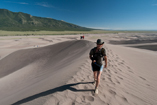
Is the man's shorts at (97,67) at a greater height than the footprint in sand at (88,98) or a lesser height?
greater

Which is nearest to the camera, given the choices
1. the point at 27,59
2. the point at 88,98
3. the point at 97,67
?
the point at 88,98

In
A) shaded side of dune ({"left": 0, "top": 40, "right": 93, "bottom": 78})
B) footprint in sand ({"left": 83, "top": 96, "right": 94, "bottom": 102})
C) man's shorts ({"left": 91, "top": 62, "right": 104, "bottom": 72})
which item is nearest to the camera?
footprint in sand ({"left": 83, "top": 96, "right": 94, "bottom": 102})

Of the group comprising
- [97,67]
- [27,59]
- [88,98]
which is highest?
[97,67]

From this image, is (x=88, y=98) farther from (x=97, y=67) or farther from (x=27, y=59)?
(x=27, y=59)

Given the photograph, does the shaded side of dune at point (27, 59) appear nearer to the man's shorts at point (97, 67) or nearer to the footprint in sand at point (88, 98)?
the man's shorts at point (97, 67)

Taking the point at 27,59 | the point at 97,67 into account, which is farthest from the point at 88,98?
the point at 27,59

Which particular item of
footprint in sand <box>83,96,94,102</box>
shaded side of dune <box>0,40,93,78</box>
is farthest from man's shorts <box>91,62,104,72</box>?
shaded side of dune <box>0,40,93,78</box>

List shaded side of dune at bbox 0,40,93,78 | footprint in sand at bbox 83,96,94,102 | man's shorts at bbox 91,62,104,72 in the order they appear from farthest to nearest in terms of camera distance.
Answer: shaded side of dune at bbox 0,40,93,78 < man's shorts at bbox 91,62,104,72 < footprint in sand at bbox 83,96,94,102

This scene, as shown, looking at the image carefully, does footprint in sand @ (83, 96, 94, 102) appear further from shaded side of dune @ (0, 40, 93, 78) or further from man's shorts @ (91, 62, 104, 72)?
shaded side of dune @ (0, 40, 93, 78)

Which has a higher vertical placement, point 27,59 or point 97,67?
point 97,67

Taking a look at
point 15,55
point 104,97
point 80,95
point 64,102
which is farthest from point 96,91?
point 15,55

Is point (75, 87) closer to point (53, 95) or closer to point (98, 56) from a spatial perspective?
point (53, 95)

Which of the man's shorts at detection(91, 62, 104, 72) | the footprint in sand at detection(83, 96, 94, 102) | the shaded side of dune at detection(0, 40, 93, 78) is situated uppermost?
the man's shorts at detection(91, 62, 104, 72)

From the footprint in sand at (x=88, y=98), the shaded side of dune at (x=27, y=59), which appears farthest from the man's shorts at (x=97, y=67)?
the shaded side of dune at (x=27, y=59)
